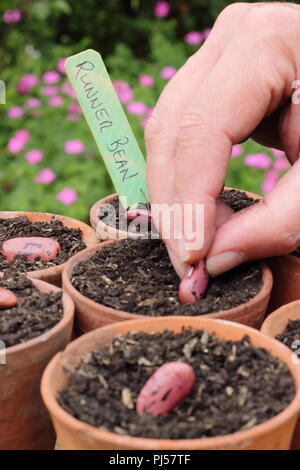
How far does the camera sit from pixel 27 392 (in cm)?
91

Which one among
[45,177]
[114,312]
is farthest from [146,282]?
[45,177]

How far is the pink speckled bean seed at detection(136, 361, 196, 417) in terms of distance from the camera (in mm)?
790

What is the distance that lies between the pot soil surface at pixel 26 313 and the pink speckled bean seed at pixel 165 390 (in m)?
0.20

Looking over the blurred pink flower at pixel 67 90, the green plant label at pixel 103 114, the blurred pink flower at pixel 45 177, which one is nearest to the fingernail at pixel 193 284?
the green plant label at pixel 103 114

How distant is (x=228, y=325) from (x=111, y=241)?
0.38 m

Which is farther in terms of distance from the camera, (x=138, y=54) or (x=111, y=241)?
(x=138, y=54)

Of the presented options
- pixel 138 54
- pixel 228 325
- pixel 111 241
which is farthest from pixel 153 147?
pixel 138 54

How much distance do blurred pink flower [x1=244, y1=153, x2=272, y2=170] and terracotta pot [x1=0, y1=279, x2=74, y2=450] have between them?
6.50 feet

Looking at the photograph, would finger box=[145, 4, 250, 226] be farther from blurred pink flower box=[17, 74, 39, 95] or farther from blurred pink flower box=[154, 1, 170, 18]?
blurred pink flower box=[154, 1, 170, 18]

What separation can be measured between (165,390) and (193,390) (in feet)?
0.22

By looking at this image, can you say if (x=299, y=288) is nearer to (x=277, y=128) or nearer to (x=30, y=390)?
(x=277, y=128)

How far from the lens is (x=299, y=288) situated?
3.82 ft

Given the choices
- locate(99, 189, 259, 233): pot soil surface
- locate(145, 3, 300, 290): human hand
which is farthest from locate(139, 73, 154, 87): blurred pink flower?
locate(145, 3, 300, 290): human hand
